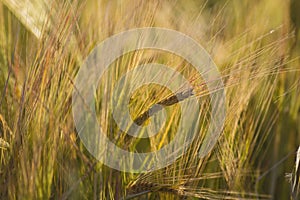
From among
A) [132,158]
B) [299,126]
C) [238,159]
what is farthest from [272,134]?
[132,158]

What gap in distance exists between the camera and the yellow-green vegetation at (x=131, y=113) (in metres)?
1.18

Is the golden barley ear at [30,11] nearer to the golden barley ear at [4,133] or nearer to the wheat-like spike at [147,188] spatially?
the golden barley ear at [4,133]

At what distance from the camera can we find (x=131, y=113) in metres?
1.23

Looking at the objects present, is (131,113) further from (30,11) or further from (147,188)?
(30,11)

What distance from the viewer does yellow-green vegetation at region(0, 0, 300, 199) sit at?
1.18m

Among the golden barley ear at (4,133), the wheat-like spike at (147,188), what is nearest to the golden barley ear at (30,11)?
the golden barley ear at (4,133)

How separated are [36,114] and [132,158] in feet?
0.63

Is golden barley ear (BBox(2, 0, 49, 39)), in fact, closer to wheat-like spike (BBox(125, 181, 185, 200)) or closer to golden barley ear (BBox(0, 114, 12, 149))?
golden barley ear (BBox(0, 114, 12, 149))

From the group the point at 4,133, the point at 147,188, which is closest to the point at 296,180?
the point at 147,188

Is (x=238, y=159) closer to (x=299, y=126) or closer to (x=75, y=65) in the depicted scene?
(x=299, y=126)

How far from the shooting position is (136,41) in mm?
1252

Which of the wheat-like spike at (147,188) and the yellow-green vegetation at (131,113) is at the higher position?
the yellow-green vegetation at (131,113)

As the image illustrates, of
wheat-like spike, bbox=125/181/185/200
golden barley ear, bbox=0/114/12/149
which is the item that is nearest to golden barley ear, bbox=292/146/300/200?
wheat-like spike, bbox=125/181/185/200

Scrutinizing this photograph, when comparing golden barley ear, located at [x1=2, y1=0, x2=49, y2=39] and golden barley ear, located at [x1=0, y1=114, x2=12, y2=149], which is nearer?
golden barley ear, located at [x1=0, y1=114, x2=12, y2=149]
